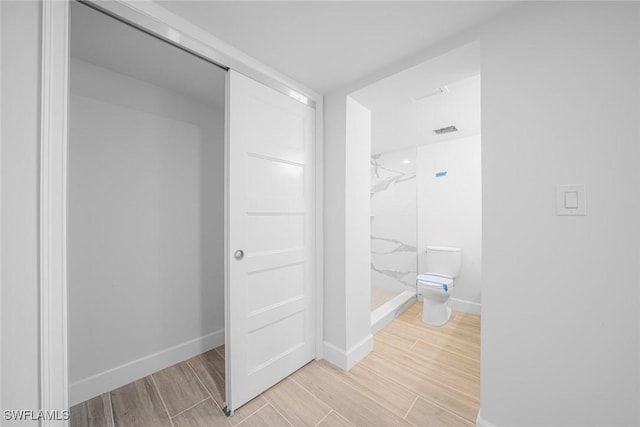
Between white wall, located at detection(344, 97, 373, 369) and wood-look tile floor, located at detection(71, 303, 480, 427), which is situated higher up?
white wall, located at detection(344, 97, 373, 369)

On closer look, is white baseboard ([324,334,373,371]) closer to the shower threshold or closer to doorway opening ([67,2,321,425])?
doorway opening ([67,2,321,425])

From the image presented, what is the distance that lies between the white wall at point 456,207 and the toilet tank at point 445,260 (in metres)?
0.13

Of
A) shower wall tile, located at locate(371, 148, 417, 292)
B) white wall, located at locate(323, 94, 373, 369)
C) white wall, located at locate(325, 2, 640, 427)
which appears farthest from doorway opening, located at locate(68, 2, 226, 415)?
shower wall tile, located at locate(371, 148, 417, 292)

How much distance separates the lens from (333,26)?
1271 millimetres

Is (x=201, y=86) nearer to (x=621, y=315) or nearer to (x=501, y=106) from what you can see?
(x=501, y=106)

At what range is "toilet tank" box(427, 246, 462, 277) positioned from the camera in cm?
291

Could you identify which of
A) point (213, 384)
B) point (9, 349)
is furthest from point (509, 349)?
point (9, 349)

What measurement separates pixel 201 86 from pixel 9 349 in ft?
6.00

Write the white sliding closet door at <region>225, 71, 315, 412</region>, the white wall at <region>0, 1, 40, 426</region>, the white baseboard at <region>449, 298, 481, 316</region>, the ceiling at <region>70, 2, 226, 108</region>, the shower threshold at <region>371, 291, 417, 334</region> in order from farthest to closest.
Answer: the white baseboard at <region>449, 298, 481, 316</region> → the shower threshold at <region>371, 291, 417, 334</region> → the white sliding closet door at <region>225, 71, 315, 412</region> → the ceiling at <region>70, 2, 226, 108</region> → the white wall at <region>0, 1, 40, 426</region>

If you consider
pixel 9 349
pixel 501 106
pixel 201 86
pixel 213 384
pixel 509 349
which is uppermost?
pixel 201 86

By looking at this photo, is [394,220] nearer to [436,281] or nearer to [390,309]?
[436,281]

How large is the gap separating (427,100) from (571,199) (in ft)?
4.60

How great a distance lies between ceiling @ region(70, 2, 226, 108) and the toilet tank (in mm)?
2991

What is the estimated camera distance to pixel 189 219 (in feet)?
6.65
